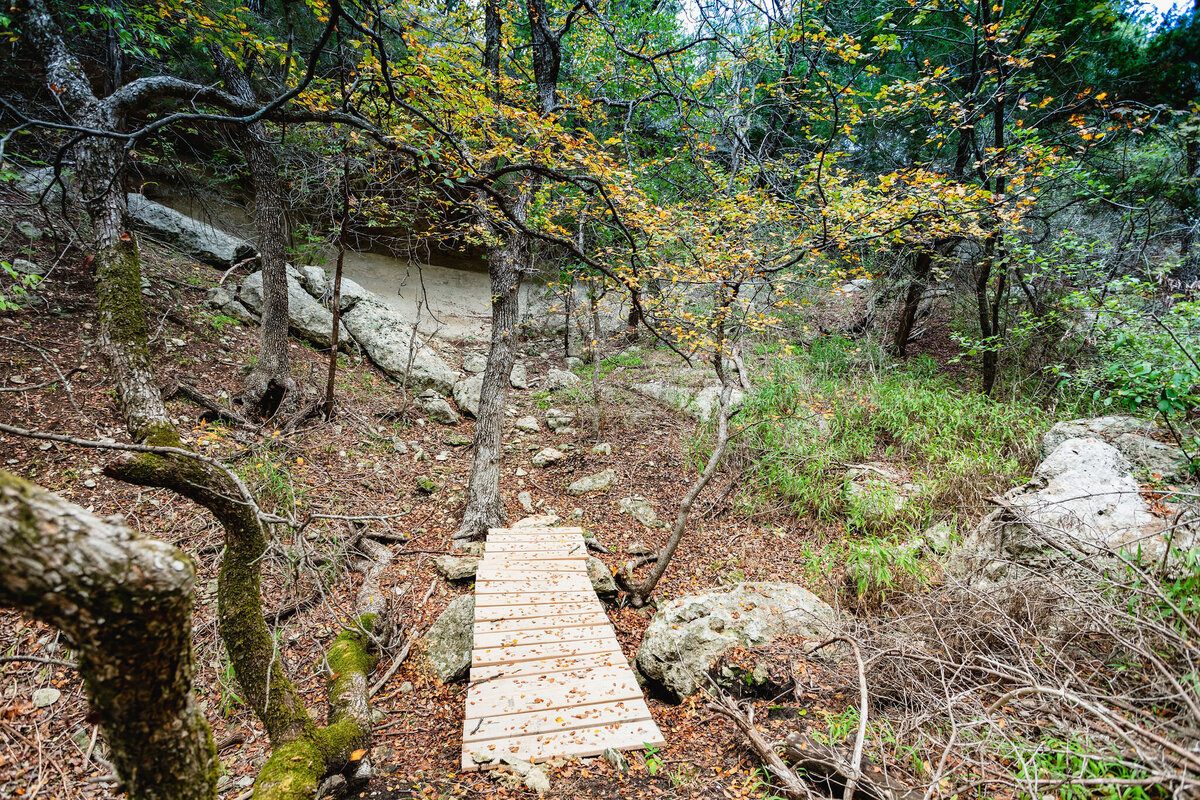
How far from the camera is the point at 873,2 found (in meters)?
9.03

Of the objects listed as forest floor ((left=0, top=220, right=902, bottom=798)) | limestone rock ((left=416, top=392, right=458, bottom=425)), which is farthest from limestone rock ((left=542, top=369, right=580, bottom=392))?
limestone rock ((left=416, top=392, right=458, bottom=425))

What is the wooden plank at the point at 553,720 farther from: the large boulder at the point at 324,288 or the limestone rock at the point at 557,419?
the large boulder at the point at 324,288

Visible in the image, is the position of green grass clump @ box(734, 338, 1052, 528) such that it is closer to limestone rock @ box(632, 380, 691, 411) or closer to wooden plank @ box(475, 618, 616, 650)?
limestone rock @ box(632, 380, 691, 411)

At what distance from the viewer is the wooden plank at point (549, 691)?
334cm

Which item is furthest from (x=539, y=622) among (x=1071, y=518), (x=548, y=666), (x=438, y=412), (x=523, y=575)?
(x=438, y=412)

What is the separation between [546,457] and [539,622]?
3.88m

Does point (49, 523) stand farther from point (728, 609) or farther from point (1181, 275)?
point (1181, 275)

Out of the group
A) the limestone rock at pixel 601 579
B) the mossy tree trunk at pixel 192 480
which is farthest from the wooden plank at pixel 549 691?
the limestone rock at pixel 601 579

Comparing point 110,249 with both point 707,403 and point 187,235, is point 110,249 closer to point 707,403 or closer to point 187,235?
point 187,235

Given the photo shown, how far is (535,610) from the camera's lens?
4.33m

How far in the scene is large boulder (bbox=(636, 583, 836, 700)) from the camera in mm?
3842

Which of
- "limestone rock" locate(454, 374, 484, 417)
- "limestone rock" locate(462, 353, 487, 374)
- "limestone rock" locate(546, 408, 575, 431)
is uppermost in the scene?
"limestone rock" locate(462, 353, 487, 374)

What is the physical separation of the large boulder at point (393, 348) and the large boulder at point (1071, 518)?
866 centimetres


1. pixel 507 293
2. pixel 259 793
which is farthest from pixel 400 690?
pixel 507 293
